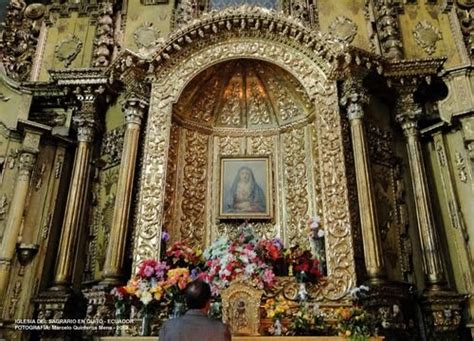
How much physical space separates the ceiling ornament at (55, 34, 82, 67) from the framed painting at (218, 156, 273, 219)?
121 inches

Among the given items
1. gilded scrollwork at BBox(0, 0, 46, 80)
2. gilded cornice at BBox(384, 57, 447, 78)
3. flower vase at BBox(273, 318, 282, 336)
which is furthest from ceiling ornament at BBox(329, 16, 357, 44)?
gilded scrollwork at BBox(0, 0, 46, 80)

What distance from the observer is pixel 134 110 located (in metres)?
5.84

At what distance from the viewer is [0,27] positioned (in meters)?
7.19

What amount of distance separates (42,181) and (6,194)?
1.56 feet

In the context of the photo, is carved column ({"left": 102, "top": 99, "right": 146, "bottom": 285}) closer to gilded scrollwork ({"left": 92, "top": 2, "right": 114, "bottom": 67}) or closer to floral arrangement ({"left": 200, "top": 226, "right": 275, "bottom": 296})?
floral arrangement ({"left": 200, "top": 226, "right": 275, "bottom": 296})

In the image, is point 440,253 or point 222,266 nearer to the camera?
point 222,266

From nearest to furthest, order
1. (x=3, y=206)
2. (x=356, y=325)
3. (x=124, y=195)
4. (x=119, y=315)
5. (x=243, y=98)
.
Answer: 1. (x=356, y=325)
2. (x=119, y=315)
3. (x=124, y=195)
4. (x=3, y=206)
5. (x=243, y=98)

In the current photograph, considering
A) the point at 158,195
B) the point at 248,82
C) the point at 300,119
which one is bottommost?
the point at 158,195

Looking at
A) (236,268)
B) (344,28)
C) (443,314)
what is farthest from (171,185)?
(344,28)

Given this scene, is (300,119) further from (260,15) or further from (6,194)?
(6,194)

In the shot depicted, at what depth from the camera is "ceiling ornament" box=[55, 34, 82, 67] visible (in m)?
7.00

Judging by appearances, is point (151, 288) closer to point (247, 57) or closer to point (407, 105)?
point (247, 57)

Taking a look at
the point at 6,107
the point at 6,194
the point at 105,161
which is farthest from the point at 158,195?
the point at 6,107

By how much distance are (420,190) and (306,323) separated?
2.54m
